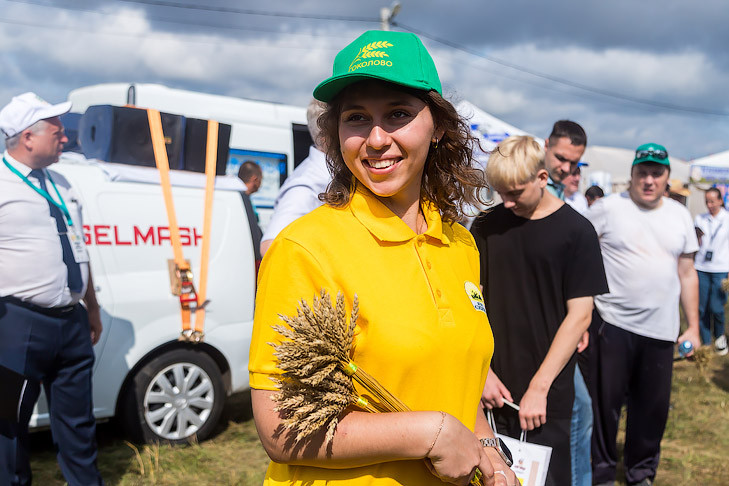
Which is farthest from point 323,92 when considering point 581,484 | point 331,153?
point 581,484

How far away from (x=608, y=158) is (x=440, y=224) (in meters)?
16.6

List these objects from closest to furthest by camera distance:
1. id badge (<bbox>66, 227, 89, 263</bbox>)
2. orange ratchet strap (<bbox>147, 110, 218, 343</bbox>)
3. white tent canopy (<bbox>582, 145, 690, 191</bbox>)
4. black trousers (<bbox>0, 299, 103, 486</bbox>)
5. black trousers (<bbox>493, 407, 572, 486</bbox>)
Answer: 1. black trousers (<bbox>493, 407, 572, 486</bbox>)
2. black trousers (<bbox>0, 299, 103, 486</bbox>)
3. id badge (<bbox>66, 227, 89, 263</bbox>)
4. orange ratchet strap (<bbox>147, 110, 218, 343</bbox>)
5. white tent canopy (<bbox>582, 145, 690, 191</bbox>)

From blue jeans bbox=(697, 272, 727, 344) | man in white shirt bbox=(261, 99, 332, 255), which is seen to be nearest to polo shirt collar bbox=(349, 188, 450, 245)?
man in white shirt bbox=(261, 99, 332, 255)

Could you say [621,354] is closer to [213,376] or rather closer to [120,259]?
[213,376]

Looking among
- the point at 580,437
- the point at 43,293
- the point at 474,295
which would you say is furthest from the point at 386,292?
the point at 43,293

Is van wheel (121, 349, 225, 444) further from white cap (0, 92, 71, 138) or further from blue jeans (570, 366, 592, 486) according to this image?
blue jeans (570, 366, 592, 486)

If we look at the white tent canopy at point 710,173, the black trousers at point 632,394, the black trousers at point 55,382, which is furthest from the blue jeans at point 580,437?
Result: the white tent canopy at point 710,173

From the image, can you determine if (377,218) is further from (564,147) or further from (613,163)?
(613,163)

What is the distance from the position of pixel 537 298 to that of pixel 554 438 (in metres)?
0.64

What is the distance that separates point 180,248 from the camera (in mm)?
4391

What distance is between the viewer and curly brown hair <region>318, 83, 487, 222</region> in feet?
5.17

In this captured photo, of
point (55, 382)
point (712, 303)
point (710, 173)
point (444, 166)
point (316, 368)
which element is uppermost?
point (710, 173)

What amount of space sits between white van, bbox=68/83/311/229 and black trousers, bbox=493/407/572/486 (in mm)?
5485

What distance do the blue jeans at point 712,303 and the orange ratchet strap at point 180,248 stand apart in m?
7.17
